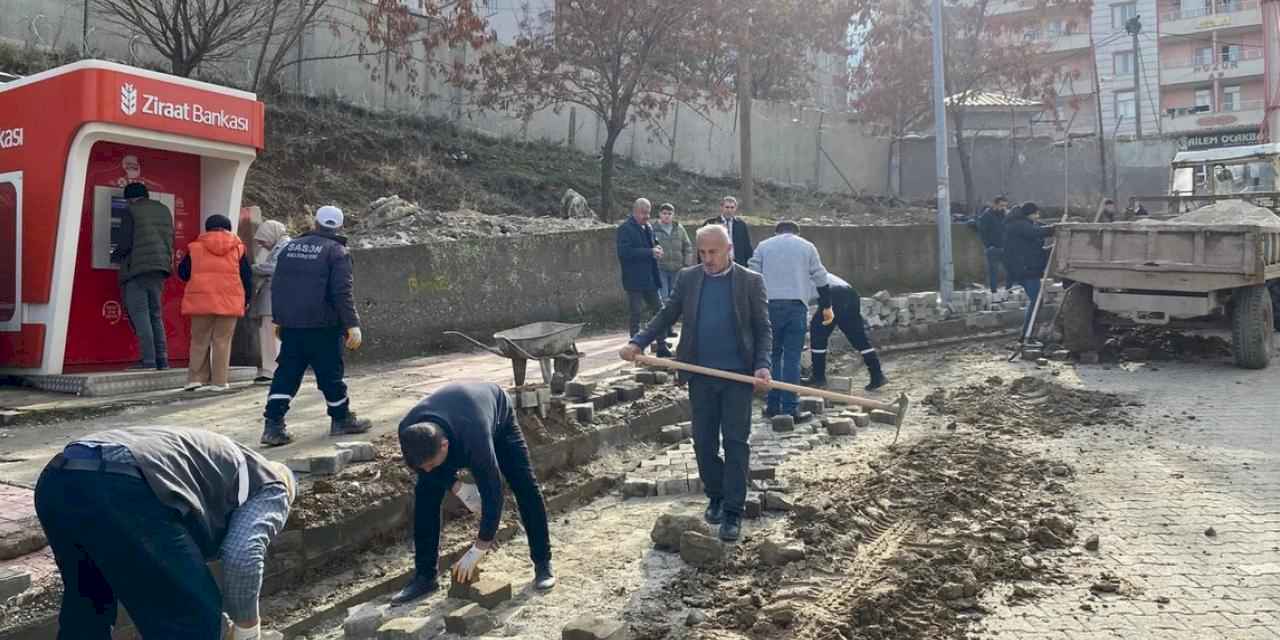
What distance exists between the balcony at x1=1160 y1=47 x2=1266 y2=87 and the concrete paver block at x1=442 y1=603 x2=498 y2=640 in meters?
50.0

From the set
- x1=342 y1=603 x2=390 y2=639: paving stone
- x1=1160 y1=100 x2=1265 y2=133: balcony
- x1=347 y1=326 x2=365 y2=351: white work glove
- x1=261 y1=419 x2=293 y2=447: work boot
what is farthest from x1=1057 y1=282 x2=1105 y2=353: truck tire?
x1=1160 y1=100 x2=1265 y2=133: balcony

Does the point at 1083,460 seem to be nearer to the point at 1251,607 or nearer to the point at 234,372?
the point at 1251,607

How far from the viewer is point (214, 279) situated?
8.28 m

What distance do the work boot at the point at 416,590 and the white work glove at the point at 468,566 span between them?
31cm

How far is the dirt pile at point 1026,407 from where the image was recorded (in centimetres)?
848

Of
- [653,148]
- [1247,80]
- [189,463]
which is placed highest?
[1247,80]

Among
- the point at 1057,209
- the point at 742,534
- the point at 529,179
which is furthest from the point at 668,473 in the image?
the point at 1057,209

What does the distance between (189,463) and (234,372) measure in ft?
21.0

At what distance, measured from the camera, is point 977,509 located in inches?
237

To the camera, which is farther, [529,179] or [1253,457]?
[529,179]

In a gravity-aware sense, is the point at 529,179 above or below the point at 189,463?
above

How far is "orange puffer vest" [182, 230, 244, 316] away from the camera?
8.24 metres

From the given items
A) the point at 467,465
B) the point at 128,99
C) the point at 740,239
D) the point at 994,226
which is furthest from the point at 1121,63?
the point at 467,465

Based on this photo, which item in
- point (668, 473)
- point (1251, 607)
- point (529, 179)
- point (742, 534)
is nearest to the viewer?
point (1251, 607)
